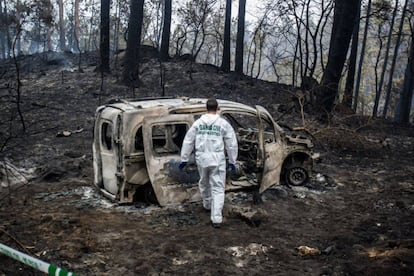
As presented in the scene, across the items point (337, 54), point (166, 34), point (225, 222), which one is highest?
point (166, 34)

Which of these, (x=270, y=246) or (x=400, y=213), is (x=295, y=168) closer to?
(x=400, y=213)

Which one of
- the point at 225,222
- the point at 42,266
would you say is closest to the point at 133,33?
the point at 225,222

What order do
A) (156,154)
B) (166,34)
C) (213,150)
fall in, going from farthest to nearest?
(166,34) → (156,154) → (213,150)

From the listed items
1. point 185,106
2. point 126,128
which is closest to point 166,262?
point 126,128

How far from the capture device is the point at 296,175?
8516 millimetres

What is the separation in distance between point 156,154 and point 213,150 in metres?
0.98

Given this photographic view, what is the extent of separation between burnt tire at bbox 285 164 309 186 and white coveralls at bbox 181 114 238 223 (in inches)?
93.7

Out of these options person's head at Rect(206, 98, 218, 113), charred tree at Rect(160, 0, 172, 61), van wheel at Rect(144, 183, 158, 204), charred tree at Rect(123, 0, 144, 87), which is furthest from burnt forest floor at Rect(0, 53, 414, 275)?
charred tree at Rect(160, 0, 172, 61)

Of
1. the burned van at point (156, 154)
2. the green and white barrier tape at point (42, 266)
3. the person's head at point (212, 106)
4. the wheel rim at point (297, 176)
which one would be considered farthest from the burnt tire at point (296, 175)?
the green and white barrier tape at point (42, 266)

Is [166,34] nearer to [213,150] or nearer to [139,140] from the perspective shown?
[139,140]

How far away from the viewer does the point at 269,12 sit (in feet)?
71.4

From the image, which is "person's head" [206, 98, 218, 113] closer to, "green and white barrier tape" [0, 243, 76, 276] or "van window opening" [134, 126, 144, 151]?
"van window opening" [134, 126, 144, 151]

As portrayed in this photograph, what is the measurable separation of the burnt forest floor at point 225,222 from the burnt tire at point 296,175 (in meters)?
0.22

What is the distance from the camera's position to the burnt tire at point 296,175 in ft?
27.7
